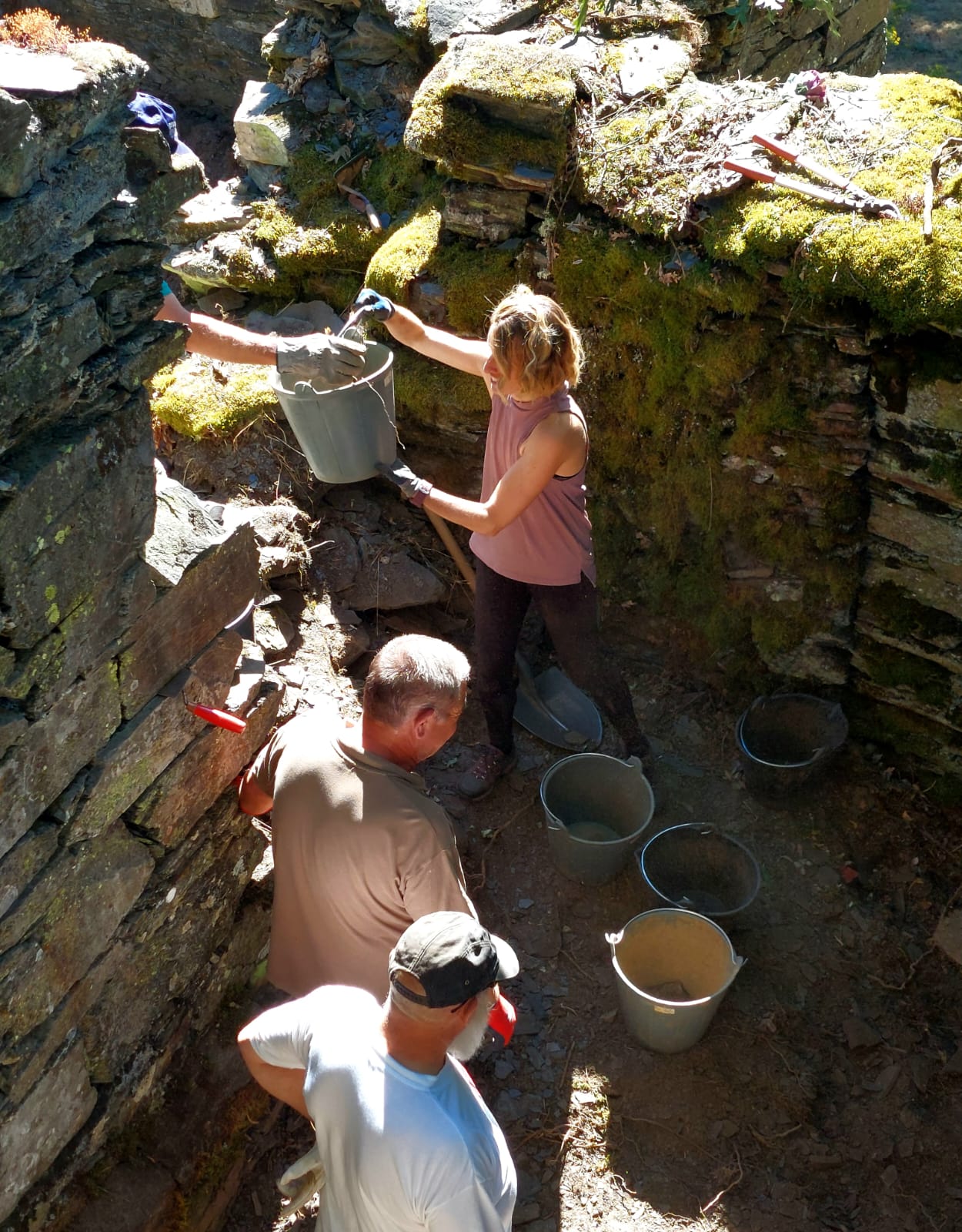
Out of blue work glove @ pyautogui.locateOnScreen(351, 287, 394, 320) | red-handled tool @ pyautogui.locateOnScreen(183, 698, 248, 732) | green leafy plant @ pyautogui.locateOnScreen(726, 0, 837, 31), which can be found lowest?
red-handled tool @ pyautogui.locateOnScreen(183, 698, 248, 732)

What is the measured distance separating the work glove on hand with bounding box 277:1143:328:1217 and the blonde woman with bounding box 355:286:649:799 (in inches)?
78.5

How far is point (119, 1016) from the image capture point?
302 cm

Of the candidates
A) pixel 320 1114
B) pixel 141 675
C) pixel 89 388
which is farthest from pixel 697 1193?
pixel 89 388

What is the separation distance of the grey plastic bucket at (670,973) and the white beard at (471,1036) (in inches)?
45.6

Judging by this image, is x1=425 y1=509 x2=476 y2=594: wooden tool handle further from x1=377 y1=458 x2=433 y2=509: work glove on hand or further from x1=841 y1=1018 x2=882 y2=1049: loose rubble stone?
x1=841 y1=1018 x2=882 y2=1049: loose rubble stone

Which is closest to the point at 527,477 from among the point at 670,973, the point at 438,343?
the point at 438,343

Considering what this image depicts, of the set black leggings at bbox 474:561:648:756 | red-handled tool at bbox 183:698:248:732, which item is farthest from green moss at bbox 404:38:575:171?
red-handled tool at bbox 183:698:248:732

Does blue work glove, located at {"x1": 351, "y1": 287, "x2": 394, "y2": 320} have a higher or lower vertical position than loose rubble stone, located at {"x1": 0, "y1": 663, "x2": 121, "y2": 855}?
higher

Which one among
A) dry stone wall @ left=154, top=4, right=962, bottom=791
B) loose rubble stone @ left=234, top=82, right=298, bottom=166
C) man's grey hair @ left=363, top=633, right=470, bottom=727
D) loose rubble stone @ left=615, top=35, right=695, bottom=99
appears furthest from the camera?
loose rubble stone @ left=234, top=82, right=298, bottom=166

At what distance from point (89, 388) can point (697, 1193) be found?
3.11 m

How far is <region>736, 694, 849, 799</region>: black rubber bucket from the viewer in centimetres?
443

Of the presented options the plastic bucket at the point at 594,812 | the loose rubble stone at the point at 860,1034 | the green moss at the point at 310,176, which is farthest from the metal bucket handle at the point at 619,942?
the green moss at the point at 310,176

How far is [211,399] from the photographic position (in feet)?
16.4

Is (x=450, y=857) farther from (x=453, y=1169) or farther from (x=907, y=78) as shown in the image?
(x=907, y=78)
